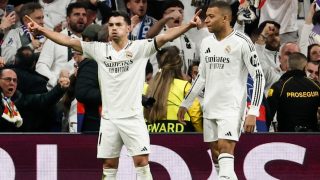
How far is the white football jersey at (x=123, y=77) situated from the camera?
11406mm

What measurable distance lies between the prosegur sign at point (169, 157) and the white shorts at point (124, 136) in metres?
1.23

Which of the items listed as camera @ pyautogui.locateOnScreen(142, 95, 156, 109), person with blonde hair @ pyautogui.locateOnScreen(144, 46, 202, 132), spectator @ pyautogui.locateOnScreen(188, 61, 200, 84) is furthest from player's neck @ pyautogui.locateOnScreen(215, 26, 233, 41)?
spectator @ pyautogui.locateOnScreen(188, 61, 200, 84)

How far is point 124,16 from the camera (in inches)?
452

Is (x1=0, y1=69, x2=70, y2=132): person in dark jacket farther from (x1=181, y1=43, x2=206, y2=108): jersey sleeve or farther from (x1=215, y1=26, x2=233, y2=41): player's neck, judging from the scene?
(x1=215, y1=26, x2=233, y2=41): player's neck

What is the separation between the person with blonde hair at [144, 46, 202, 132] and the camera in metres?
12.6

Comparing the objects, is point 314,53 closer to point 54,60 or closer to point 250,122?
point 54,60

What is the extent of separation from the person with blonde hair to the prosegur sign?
159 millimetres

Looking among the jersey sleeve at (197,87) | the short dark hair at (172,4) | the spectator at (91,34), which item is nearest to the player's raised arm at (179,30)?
the jersey sleeve at (197,87)

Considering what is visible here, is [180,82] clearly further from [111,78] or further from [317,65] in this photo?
[317,65]

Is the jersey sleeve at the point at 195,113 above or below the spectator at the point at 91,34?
below

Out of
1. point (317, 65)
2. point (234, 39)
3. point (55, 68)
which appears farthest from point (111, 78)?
point (317, 65)

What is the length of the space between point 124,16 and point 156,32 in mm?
3563

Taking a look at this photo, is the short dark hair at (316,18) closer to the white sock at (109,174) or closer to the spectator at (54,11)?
the spectator at (54,11)

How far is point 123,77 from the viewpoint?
11.4 meters
